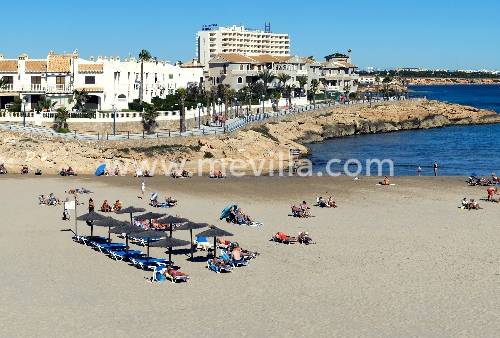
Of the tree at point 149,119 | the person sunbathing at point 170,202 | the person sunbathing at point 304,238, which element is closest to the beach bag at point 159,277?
the person sunbathing at point 304,238

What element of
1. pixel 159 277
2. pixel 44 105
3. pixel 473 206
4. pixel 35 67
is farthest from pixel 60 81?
pixel 159 277

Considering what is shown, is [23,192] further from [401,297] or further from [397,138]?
[397,138]

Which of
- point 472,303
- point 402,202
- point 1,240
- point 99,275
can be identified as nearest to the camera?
point 472,303

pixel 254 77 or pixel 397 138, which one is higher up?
pixel 254 77

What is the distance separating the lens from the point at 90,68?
226 ft

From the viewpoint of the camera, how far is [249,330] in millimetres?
20391

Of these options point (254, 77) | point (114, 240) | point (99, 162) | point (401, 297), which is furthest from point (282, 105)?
point (401, 297)

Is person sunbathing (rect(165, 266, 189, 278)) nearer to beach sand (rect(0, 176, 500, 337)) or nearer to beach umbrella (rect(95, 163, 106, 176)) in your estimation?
beach sand (rect(0, 176, 500, 337))

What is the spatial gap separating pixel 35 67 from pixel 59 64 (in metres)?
2.13

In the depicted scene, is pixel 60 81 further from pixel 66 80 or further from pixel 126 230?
pixel 126 230

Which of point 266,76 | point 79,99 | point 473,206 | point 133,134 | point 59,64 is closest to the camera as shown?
point 473,206

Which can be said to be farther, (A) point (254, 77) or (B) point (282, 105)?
(A) point (254, 77)

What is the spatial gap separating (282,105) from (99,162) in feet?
152

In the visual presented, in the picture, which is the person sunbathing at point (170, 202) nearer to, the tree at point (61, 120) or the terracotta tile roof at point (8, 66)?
the tree at point (61, 120)
